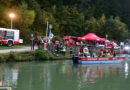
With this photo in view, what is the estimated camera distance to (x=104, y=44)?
44.6 metres

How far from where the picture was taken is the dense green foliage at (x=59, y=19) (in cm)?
4400

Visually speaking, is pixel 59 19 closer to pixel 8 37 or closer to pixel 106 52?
pixel 106 52

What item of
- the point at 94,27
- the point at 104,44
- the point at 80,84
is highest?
the point at 94,27

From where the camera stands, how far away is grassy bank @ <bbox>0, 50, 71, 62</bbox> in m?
27.8

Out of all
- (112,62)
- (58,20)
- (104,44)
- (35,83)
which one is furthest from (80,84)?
(58,20)

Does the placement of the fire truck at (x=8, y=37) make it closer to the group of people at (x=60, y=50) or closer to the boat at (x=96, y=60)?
the group of people at (x=60, y=50)

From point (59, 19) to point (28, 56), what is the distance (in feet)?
89.5

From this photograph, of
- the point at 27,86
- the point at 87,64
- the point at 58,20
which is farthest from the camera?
the point at 58,20

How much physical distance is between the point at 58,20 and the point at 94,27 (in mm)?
9232

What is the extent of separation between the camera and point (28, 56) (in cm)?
3008

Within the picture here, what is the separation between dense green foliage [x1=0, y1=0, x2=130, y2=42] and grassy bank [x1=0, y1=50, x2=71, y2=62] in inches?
498

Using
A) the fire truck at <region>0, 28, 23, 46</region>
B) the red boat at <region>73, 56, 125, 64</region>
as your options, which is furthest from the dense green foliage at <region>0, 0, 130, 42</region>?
the red boat at <region>73, 56, 125, 64</region>

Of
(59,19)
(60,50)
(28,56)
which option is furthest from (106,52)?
(59,19)

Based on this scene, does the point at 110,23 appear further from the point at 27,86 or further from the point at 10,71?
the point at 27,86
